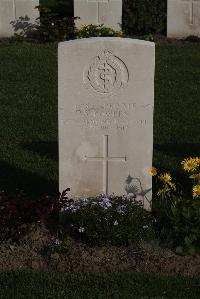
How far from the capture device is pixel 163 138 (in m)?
9.01

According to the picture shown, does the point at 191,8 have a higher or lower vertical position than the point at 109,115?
higher

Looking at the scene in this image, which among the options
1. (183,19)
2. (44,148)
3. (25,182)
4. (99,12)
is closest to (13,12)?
(99,12)

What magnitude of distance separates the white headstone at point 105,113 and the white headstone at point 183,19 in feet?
27.3

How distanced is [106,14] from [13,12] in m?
1.75

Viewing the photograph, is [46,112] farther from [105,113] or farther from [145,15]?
[145,15]

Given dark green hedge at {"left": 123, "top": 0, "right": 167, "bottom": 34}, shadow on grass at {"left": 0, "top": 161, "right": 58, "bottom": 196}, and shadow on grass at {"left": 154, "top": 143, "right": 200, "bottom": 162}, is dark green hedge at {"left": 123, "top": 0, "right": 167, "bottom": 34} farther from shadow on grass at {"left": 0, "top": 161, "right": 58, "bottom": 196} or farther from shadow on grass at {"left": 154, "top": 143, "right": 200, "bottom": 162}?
shadow on grass at {"left": 0, "top": 161, "right": 58, "bottom": 196}

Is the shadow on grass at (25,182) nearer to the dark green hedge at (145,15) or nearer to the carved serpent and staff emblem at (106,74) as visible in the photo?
the carved serpent and staff emblem at (106,74)

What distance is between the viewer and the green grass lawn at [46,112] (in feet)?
26.3

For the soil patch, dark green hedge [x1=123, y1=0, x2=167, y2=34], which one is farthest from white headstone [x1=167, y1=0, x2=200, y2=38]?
the soil patch

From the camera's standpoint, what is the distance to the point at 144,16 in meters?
14.4

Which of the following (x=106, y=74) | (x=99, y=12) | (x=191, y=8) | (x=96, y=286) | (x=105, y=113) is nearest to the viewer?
(x=96, y=286)

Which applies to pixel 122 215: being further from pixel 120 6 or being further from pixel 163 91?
pixel 120 6

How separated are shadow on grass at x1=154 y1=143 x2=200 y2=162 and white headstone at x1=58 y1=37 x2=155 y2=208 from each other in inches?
76.4

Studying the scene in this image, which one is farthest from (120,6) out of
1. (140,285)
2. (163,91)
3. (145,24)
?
(140,285)
